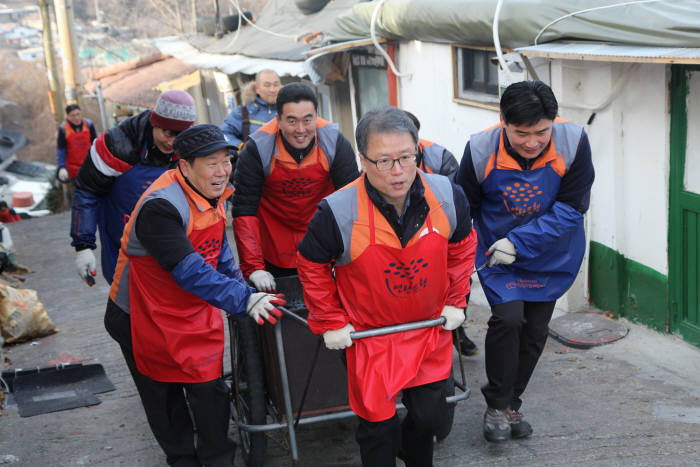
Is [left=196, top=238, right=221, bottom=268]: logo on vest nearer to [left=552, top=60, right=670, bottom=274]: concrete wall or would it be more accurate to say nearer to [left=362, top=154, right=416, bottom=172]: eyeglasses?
[left=362, top=154, right=416, bottom=172]: eyeglasses

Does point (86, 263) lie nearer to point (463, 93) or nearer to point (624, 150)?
point (624, 150)

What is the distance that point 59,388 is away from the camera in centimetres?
581

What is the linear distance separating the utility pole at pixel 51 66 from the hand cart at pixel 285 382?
16.1 m

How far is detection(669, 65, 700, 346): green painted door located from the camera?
17.6 feet

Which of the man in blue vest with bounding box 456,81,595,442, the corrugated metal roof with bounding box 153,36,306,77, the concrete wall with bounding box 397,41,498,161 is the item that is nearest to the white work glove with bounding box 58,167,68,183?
the corrugated metal roof with bounding box 153,36,306,77

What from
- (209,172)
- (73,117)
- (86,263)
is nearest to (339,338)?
(209,172)

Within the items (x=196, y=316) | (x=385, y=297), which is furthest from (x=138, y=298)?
(x=385, y=297)

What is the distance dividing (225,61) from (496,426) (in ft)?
39.8

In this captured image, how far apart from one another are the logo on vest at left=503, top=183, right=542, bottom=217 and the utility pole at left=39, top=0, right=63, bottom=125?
16548 millimetres

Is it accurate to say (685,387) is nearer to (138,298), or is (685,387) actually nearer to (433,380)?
(433,380)

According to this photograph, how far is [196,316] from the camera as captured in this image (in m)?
3.99

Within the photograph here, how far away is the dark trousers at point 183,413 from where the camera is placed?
160 inches

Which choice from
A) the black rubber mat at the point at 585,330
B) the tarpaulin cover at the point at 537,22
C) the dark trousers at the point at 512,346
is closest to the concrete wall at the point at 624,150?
the black rubber mat at the point at 585,330

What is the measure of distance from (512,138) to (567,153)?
0.31 meters
